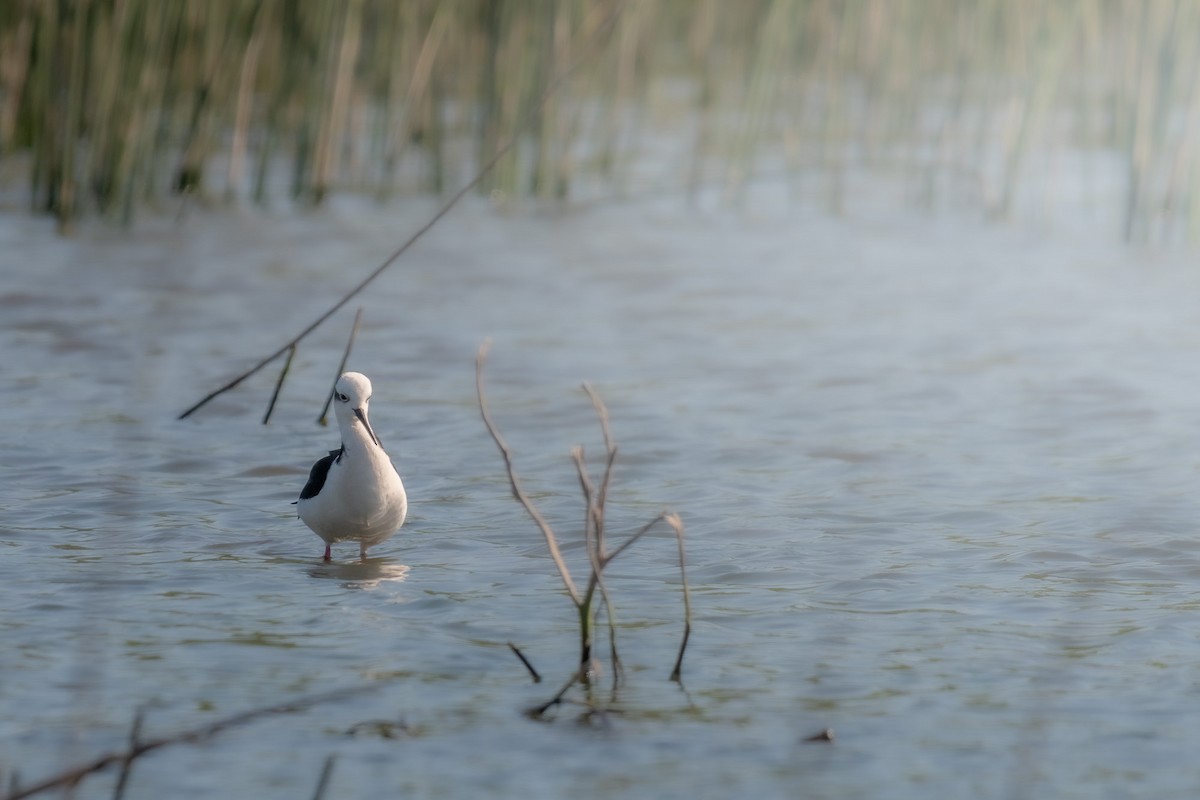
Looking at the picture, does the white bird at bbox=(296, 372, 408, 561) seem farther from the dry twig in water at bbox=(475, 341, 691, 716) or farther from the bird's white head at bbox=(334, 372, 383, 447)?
the dry twig in water at bbox=(475, 341, 691, 716)

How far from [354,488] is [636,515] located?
3.33 ft

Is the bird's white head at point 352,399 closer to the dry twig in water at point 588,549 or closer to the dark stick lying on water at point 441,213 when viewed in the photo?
the dark stick lying on water at point 441,213

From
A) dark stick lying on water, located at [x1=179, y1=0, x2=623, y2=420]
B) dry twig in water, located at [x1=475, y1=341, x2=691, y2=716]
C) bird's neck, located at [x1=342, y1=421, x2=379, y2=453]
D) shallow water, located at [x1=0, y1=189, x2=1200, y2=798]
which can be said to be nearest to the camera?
dry twig in water, located at [x1=475, y1=341, x2=691, y2=716]

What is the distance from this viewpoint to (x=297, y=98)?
10.9 meters

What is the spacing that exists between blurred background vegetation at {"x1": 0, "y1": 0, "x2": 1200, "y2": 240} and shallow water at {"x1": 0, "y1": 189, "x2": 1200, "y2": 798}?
1.78 feet

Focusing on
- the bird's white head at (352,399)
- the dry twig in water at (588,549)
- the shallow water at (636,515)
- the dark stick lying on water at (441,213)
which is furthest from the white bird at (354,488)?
the dry twig in water at (588,549)

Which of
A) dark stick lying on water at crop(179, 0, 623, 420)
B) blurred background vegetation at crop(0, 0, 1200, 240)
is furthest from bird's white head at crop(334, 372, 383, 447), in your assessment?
blurred background vegetation at crop(0, 0, 1200, 240)

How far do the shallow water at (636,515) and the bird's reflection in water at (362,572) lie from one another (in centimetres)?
5

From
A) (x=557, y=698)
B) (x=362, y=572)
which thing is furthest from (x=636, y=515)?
(x=557, y=698)

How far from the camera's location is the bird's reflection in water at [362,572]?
14.7ft

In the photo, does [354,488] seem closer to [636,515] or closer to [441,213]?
[441,213]

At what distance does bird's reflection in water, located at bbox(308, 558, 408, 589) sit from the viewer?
4.47 m

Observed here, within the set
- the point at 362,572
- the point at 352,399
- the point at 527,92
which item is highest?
the point at 527,92

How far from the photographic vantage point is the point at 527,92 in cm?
936
